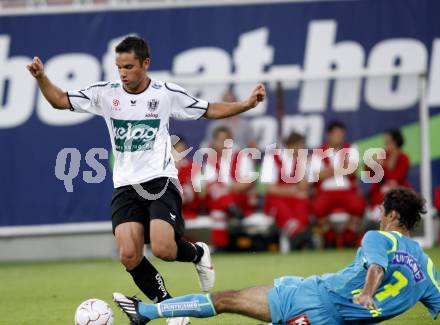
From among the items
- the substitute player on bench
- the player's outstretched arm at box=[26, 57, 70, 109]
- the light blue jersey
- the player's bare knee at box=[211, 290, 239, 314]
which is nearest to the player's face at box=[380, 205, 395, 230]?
the substitute player on bench

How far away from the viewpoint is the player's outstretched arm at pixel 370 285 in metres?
6.07

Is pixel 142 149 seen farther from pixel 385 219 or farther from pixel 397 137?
pixel 397 137

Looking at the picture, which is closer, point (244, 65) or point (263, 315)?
point (263, 315)

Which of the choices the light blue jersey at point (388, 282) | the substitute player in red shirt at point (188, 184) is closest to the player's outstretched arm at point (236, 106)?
the light blue jersey at point (388, 282)

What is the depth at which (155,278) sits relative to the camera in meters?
7.64

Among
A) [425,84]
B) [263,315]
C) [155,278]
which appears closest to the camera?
[263,315]

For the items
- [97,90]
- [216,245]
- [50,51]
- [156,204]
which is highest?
[50,51]

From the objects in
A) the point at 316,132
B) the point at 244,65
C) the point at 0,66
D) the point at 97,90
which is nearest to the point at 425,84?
the point at 316,132

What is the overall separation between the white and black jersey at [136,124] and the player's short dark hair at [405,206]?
215 centimetres

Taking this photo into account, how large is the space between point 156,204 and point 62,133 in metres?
8.09

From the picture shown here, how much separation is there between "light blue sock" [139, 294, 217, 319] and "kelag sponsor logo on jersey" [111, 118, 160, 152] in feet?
5.50

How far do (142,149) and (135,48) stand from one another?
82 centimetres

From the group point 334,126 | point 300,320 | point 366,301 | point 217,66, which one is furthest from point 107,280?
point 366,301

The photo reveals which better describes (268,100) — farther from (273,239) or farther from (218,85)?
(273,239)
